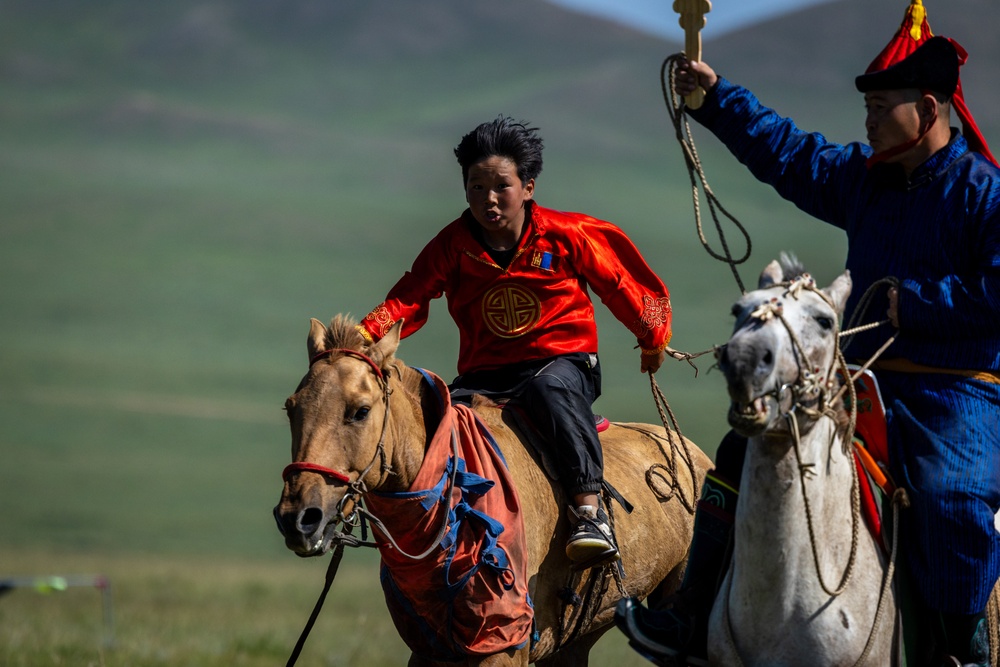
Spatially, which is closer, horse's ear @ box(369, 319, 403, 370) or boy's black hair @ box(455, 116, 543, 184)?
horse's ear @ box(369, 319, 403, 370)

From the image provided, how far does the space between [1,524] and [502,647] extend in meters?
26.5

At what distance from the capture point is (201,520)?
108 ft

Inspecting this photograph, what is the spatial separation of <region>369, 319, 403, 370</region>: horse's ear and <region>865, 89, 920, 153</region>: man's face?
76.5 inches

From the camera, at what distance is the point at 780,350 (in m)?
4.26

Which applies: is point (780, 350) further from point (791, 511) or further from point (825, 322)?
point (791, 511)

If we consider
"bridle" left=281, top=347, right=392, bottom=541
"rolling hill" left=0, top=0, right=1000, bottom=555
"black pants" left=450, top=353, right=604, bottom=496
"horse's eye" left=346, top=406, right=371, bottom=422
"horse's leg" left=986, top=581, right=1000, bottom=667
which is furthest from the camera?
"rolling hill" left=0, top=0, right=1000, bottom=555

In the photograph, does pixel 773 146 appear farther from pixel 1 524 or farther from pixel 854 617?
pixel 1 524

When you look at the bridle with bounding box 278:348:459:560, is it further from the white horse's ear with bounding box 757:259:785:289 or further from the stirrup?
the white horse's ear with bounding box 757:259:785:289

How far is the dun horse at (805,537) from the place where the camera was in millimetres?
4414

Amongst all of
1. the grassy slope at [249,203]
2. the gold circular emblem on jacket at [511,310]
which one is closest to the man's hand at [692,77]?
the gold circular emblem on jacket at [511,310]

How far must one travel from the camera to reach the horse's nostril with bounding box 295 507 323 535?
4957mm

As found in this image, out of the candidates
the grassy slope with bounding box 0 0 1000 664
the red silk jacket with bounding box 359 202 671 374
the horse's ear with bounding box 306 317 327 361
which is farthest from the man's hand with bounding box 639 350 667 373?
the grassy slope with bounding box 0 0 1000 664

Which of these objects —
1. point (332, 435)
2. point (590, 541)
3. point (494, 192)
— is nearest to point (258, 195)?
point (494, 192)

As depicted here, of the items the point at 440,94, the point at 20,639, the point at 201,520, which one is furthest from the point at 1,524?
the point at 440,94
